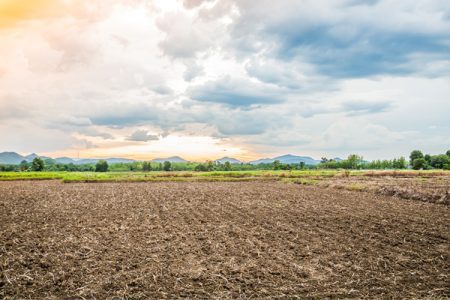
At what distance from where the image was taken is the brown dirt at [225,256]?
718 cm

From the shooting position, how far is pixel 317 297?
22.1 ft

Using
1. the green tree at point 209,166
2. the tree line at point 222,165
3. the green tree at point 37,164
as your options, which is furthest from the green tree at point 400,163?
the green tree at point 37,164

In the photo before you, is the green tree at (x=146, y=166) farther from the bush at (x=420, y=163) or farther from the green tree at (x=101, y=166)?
the bush at (x=420, y=163)

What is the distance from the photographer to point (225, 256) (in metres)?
9.42

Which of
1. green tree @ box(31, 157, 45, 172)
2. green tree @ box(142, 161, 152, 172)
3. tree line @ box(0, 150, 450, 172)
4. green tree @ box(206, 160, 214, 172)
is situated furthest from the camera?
green tree @ box(142, 161, 152, 172)

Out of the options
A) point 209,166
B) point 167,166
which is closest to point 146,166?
point 167,166

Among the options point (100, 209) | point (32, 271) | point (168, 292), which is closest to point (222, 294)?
point (168, 292)

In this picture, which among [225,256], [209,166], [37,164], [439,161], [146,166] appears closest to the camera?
[225,256]

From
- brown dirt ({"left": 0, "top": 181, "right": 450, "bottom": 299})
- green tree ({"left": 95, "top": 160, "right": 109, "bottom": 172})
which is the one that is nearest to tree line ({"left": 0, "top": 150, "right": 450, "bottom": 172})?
green tree ({"left": 95, "top": 160, "right": 109, "bottom": 172})

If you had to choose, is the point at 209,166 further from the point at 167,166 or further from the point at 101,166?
the point at 101,166

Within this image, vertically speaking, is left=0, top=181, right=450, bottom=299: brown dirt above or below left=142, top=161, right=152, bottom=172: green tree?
below

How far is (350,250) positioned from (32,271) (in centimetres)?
867

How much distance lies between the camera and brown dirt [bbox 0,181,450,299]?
7.18 m

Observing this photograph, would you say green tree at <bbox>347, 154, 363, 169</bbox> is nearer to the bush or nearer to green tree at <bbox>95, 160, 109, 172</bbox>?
the bush
